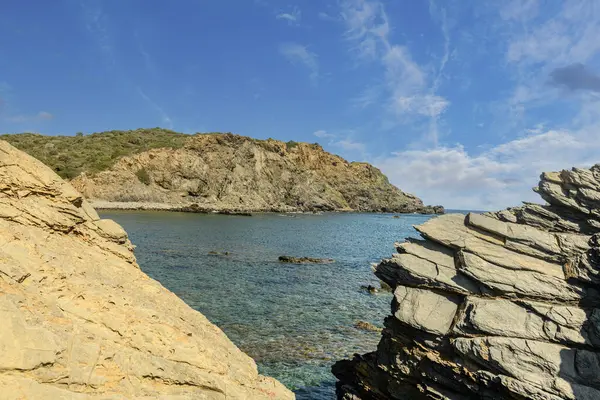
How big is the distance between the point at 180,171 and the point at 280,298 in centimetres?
12069

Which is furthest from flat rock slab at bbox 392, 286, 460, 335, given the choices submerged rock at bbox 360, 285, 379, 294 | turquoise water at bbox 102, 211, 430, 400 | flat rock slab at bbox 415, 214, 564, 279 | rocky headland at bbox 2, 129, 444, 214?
rocky headland at bbox 2, 129, 444, 214

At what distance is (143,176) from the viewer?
133 meters

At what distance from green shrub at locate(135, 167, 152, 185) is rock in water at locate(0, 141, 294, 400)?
427 ft

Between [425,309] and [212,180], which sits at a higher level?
[212,180]

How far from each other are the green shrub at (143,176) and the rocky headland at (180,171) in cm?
26

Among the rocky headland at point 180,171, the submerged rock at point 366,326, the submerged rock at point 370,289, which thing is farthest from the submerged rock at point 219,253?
the rocky headland at point 180,171

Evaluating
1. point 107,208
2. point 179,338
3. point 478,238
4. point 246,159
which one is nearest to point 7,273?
point 179,338

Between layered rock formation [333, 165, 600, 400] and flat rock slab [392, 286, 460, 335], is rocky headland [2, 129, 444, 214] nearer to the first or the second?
layered rock formation [333, 165, 600, 400]

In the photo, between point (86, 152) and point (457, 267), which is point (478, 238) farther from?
point (86, 152)

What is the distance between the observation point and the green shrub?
435 ft

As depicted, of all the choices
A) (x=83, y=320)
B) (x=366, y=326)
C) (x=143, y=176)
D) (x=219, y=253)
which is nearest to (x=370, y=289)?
(x=366, y=326)

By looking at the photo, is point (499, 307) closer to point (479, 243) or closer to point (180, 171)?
point (479, 243)

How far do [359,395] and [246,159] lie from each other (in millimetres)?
150449

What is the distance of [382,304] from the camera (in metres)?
30.8
